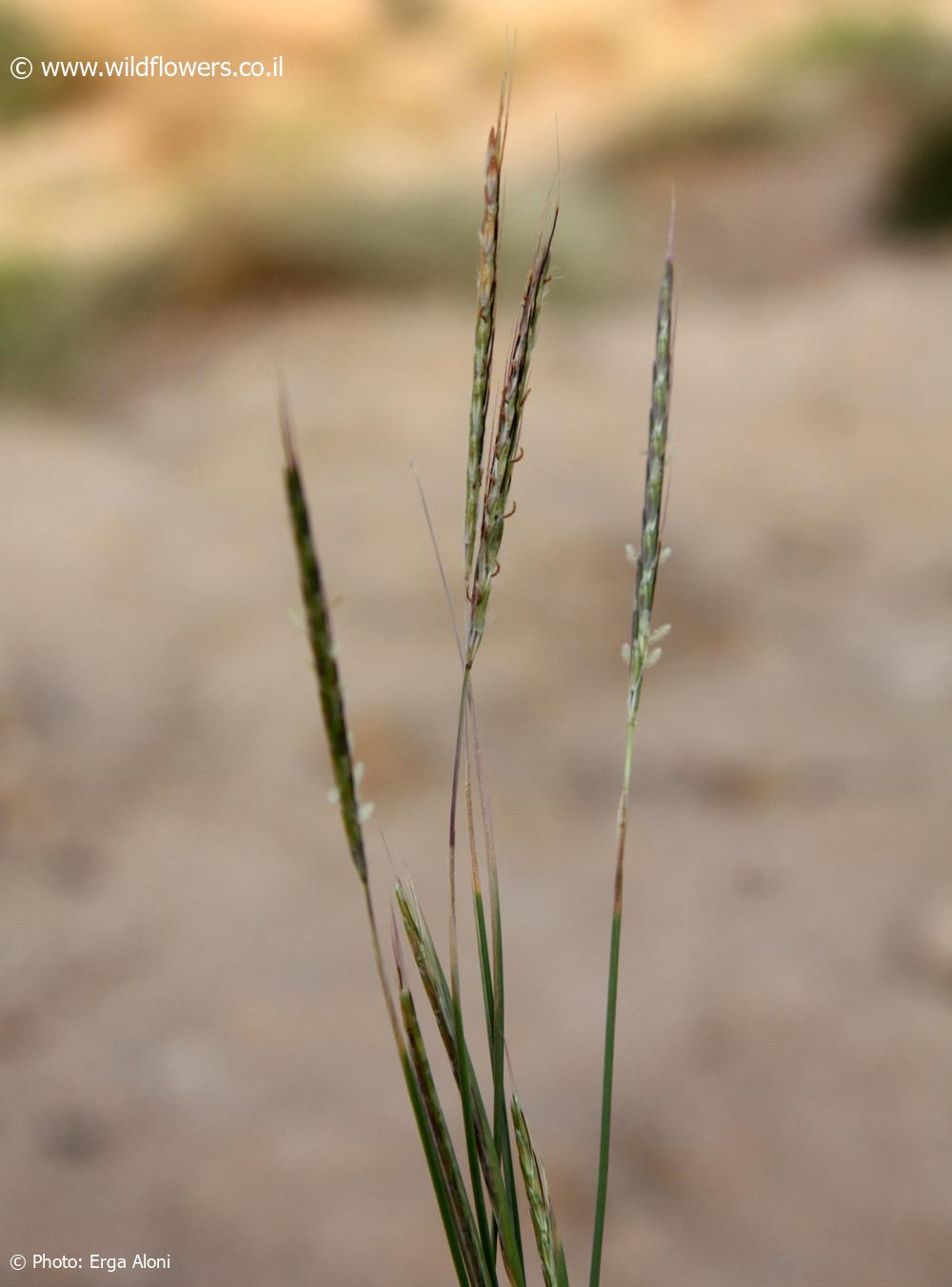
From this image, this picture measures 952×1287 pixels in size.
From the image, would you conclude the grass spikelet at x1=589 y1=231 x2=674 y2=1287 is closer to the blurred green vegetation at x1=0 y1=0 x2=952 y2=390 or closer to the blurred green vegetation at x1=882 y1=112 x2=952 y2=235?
the blurred green vegetation at x1=0 y1=0 x2=952 y2=390

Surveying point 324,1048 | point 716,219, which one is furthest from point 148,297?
point 324,1048

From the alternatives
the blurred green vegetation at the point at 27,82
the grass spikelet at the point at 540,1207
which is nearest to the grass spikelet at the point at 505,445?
the grass spikelet at the point at 540,1207

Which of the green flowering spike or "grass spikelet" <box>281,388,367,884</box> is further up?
the green flowering spike

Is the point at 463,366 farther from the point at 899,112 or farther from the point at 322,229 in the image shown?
the point at 899,112

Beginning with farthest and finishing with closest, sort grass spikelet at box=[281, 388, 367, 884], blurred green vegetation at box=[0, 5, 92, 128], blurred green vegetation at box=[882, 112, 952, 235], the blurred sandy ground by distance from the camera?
blurred green vegetation at box=[0, 5, 92, 128] < blurred green vegetation at box=[882, 112, 952, 235] < the blurred sandy ground < grass spikelet at box=[281, 388, 367, 884]

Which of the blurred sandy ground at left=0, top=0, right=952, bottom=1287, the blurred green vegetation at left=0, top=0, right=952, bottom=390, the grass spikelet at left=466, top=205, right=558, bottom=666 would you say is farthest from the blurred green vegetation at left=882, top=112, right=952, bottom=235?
the grass spikelet at left=466, top=205, right=558, bottom=666

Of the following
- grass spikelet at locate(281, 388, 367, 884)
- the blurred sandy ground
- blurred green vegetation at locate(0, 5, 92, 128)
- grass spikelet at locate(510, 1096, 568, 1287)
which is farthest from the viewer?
blurred green vegetation at locate(0, 5, 92, 128)

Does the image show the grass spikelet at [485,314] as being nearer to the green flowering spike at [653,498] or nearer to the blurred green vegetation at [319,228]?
the green flowering spike at [653,498]

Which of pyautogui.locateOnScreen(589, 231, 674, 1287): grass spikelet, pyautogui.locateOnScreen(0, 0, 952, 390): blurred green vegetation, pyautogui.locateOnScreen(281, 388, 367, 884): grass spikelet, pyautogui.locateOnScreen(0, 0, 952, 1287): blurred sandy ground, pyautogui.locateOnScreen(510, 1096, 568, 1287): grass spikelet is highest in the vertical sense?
pyautogui.locateOnScreen(0, 0, 952, 390): blurred green vegetation
